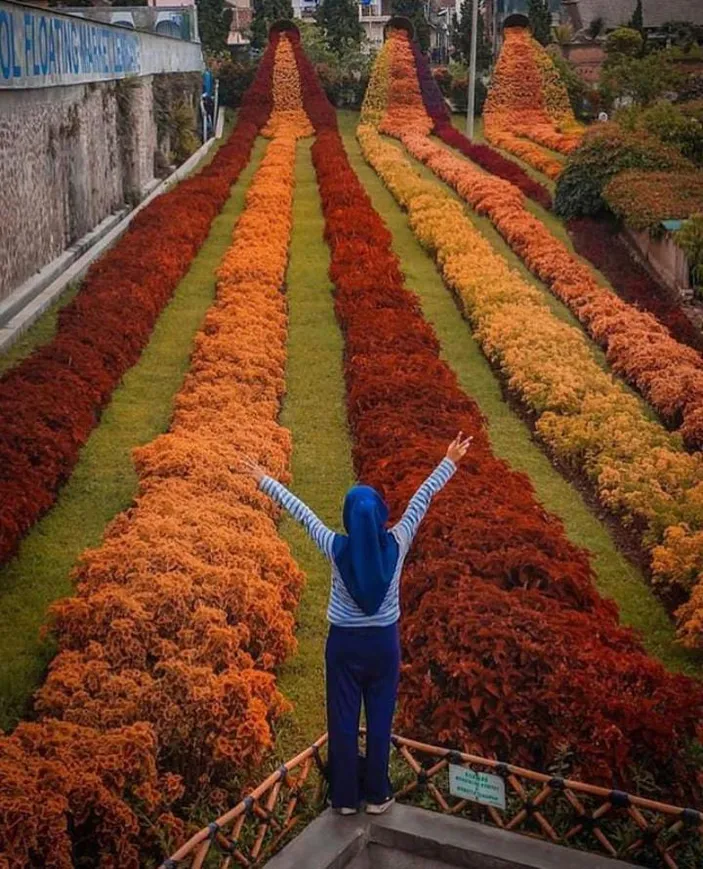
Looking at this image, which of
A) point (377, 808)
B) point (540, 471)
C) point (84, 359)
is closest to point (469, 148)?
point (84, 359)

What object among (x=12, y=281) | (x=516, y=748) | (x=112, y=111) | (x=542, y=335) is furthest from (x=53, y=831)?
(x=112, y=111)

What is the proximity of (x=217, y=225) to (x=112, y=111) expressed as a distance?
126 inches

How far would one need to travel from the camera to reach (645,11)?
5550cm

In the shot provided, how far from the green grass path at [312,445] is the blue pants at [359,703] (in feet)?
3.51

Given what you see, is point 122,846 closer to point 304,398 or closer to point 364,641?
point 364,641

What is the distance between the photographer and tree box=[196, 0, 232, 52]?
58.3 m

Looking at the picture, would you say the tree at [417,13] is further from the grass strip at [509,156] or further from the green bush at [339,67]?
the grass strip at [509,156]

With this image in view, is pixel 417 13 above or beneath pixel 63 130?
above

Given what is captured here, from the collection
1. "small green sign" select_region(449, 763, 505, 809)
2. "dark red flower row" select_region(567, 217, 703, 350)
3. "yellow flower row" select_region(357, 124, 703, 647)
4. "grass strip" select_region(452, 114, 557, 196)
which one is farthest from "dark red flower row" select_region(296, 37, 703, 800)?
"grass strip" select_region(452, 114, 557, 196)

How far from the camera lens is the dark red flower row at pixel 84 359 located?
9172mm

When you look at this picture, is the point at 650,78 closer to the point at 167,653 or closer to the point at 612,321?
the point at 612,321

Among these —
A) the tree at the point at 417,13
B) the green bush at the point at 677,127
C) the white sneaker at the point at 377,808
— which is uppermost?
the tree at the point at 417,13

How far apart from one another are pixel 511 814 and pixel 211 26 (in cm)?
5811

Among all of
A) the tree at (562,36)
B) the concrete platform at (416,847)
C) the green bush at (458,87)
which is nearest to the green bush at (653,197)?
the concrete platform at (416,847)
